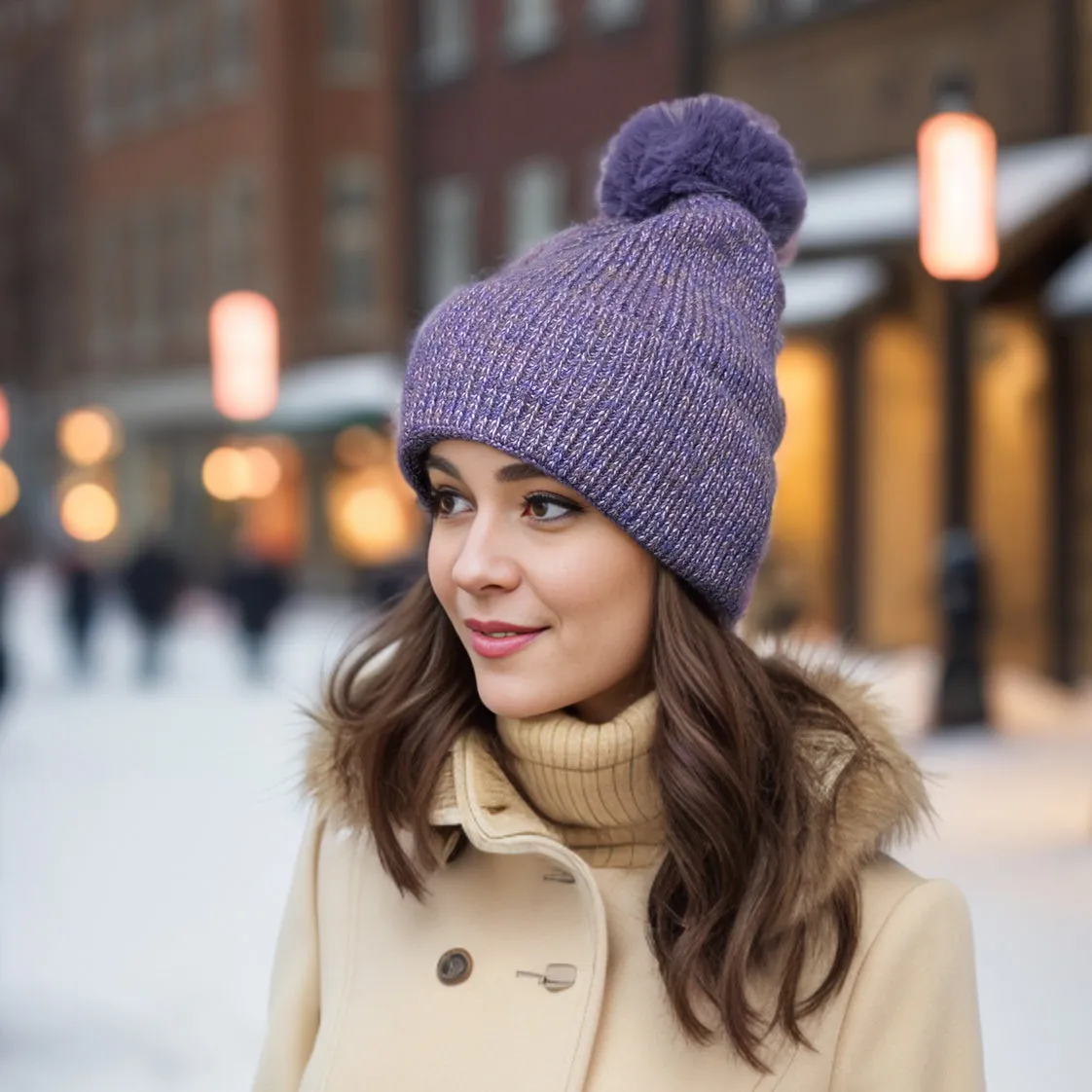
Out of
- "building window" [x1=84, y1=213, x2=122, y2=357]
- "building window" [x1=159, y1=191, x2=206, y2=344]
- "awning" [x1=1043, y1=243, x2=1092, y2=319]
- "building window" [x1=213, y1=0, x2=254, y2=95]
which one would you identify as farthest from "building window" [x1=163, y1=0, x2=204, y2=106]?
"awning" [x1=1043, y1=243, x2=1092, y2=319]

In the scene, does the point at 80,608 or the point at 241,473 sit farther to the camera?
the point at 241,473

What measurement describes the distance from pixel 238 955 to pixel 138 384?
2507 centimetres

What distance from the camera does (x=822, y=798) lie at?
1856 mm

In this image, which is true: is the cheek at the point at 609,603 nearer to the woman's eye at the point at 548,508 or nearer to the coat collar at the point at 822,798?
the woman's eye at the point at 548,508

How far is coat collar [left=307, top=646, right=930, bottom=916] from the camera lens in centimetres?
181

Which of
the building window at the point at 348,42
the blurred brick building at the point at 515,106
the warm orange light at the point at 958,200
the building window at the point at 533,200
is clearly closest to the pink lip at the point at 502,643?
the warm orange light at the point at 958,200

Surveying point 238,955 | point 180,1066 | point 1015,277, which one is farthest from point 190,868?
point 1015,277

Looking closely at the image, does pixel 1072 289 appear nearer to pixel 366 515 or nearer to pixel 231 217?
pixel 366 515

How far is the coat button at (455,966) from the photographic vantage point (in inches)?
77.3

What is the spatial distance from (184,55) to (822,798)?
2855 centimetres

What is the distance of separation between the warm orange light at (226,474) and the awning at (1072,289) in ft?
55.5

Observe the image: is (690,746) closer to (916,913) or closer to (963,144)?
(916,913)

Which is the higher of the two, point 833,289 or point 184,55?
point 184,55

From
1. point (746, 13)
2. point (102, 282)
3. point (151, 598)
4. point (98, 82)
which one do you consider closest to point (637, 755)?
point (746, 13)
